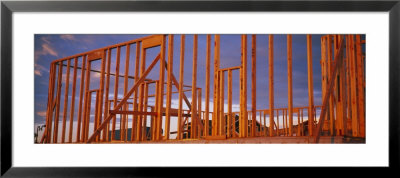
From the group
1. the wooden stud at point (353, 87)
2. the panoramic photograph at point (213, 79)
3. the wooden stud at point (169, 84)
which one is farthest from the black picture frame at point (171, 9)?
the wooden stud at point (169, 84)

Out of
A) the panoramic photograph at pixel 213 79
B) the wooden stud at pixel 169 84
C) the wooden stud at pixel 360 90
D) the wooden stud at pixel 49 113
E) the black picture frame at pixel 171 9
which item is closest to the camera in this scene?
the black picture frame at pixel 171 9

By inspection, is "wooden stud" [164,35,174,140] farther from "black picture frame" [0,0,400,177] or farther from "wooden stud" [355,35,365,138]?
"wooden stud" [355,35,365,138]

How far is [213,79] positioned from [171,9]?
3568mm

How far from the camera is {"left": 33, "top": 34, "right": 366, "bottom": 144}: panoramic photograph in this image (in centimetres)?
615

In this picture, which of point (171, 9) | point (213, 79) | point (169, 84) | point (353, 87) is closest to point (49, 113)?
point (169, 84)

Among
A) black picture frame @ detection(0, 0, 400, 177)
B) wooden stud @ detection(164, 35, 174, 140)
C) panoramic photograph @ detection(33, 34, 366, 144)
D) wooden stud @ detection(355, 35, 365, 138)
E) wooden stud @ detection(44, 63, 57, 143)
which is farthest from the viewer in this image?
wooden stud @ detection(164, 35, 174, 140)

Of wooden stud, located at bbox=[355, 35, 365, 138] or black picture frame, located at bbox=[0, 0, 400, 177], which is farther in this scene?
wooden stud, located at bbox=[355, 35, 365, 138]

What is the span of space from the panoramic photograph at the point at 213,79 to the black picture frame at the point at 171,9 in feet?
1.69

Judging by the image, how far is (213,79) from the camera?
25.8 feet

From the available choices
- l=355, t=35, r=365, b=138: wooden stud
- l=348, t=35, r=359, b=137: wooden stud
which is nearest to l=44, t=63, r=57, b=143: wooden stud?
l=355, t=35, r=365, b=138: wooden stud

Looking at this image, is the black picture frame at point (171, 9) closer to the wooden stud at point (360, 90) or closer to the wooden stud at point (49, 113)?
the wooden stud at point (360, 90)

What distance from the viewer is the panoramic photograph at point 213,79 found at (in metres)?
6.15

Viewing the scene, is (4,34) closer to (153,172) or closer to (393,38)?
(153,172)

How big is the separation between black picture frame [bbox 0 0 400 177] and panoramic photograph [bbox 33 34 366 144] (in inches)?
20.3
